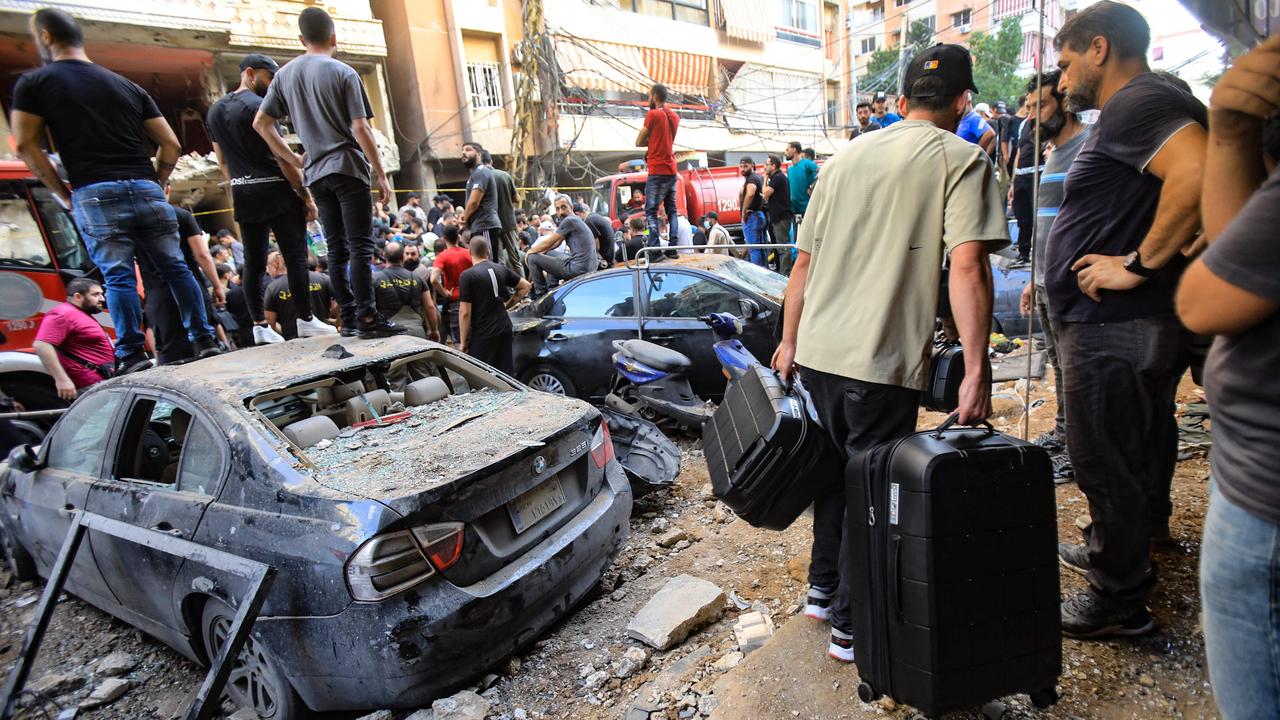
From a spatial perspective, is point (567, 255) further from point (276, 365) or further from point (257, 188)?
point (276, 365)

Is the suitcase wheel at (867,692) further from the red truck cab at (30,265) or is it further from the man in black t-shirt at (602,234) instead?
the man in black t-shirt at (602,234)

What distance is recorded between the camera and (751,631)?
293cm

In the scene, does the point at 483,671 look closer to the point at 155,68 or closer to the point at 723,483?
the point at 723,483

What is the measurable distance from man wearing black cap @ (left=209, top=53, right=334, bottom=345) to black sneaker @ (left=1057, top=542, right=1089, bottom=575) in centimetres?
489

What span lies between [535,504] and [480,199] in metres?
5.92

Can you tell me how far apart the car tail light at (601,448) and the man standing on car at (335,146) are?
5.57 feet

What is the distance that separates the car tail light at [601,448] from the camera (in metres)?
3.65

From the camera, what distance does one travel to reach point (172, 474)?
12.4ft

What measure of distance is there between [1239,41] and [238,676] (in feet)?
26.5

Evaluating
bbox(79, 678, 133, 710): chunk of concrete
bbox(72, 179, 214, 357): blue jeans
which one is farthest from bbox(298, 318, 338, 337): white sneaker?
bbox(79, 678, 133, 710): chunk of concrete

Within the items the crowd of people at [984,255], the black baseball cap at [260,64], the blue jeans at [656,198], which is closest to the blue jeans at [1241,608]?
the crowd of people at [984,255]

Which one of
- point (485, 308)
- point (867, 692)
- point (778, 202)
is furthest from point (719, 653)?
point (778, 202)

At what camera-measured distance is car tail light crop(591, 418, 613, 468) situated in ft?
12.0

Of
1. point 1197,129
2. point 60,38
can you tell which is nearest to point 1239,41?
point 1197,129
